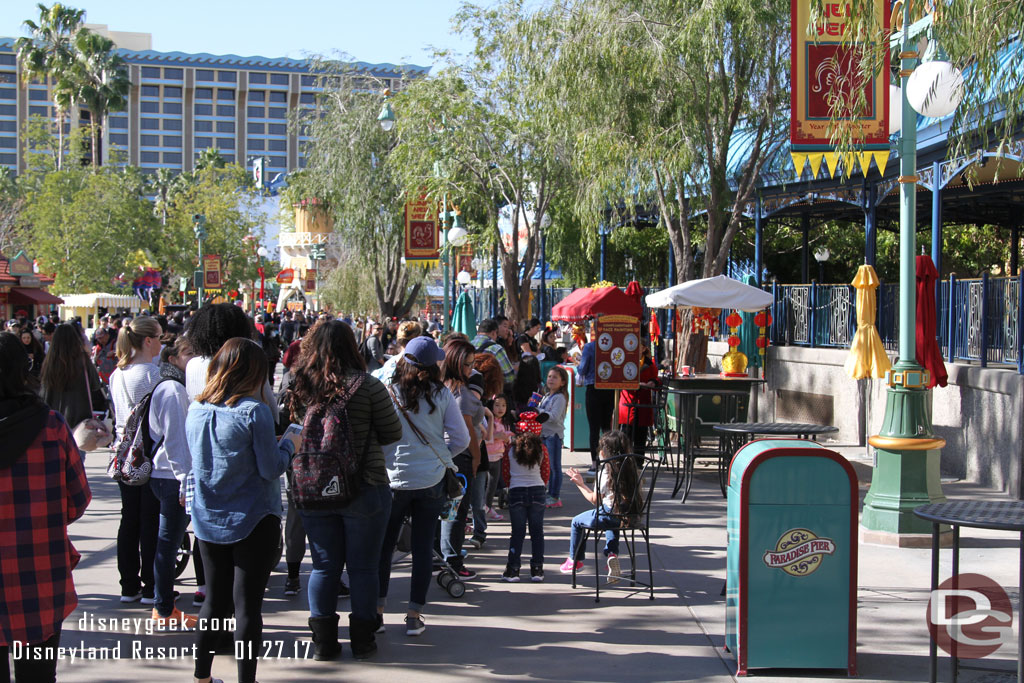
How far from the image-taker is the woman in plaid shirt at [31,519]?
12.9ft

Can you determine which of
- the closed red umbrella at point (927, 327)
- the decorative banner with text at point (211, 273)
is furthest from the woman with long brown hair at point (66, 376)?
the decorative banner with text at point (211, 273)

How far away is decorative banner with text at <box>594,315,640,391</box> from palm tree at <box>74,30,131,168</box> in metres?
56.1

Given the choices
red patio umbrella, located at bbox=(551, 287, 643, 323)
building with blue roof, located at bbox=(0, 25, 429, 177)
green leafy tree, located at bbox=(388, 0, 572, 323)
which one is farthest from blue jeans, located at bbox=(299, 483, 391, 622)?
building with blue roof, located at bbox=(0, 25, 429, 177)

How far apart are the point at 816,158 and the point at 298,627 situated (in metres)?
6.64

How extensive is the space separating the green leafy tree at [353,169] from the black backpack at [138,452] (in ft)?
74.2

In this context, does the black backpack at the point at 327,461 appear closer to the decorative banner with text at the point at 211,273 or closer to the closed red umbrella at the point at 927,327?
the closed red umbrella at the point at 927,327

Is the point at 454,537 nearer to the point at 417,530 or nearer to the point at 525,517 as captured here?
the point at 525,517

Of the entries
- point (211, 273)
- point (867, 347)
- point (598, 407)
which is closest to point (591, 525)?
point (598, 407)

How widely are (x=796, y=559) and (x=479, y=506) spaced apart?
344 centimetres

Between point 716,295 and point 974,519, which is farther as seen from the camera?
point 716,295

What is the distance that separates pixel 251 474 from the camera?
4.74 meters

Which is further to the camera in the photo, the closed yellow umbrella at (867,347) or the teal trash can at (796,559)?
the closed yellow umbrella at (867,347)

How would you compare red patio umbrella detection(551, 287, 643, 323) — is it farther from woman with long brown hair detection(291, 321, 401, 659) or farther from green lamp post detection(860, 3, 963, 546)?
woman with long brown hair detection(291, 321, 401, 659)

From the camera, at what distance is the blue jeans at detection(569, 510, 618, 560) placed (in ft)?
22.4
